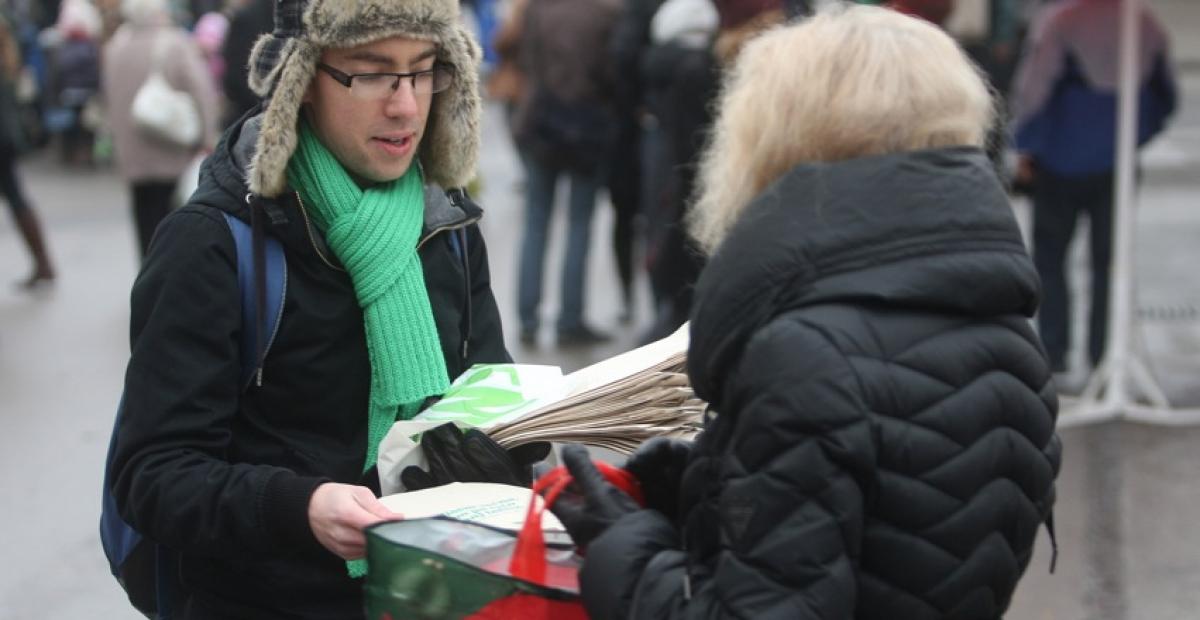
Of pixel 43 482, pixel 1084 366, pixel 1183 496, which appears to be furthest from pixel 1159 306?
pixel 43 482

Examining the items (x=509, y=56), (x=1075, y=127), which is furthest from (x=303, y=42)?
(x=509, y=56)

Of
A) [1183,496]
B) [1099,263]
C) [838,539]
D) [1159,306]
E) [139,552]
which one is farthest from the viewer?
[1159,306]

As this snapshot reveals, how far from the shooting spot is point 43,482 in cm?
638

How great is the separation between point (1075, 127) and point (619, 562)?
570 centimetres

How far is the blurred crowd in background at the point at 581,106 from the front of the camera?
664cm

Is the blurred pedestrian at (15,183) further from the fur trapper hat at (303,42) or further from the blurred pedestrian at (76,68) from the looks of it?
the fur trapper hat at (303,42)

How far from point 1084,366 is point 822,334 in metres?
6.14

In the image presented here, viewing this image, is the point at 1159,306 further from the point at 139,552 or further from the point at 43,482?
the point at 139,552

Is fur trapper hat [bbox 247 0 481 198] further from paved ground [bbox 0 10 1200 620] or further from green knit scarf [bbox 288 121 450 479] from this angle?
paved ground [bbox 0 10 1200 620]

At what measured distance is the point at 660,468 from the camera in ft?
7.08

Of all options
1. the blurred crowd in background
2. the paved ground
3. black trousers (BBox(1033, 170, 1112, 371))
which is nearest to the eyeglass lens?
the paved ground

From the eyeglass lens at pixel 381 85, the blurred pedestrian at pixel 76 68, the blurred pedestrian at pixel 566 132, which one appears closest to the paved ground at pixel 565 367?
the blurred pedestrian at pixel 566 132

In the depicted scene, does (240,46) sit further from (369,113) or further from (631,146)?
(369,113)

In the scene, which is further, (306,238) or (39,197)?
(39,197)
